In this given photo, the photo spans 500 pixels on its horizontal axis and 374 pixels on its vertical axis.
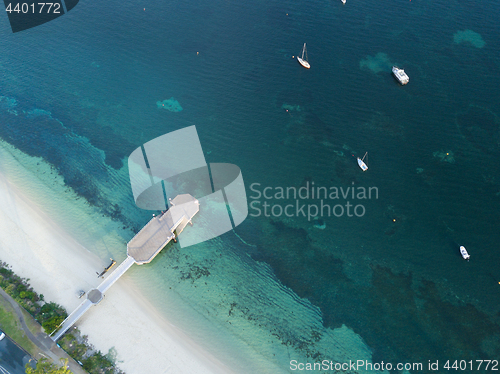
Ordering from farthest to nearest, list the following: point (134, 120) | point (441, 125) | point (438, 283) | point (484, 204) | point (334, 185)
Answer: point (134, 120) → point (441, 125) → point (334, 185) → point (484, 204) → point (438, 283)

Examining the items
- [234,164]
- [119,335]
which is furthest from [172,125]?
[119,335]

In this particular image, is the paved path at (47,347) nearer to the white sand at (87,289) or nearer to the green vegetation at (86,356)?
the green vegetation at (86,356)

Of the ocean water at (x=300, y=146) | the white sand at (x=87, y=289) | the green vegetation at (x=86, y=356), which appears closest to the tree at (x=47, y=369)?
the green vegetation at (x=86, y=356)

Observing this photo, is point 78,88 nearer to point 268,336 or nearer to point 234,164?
point 234,164

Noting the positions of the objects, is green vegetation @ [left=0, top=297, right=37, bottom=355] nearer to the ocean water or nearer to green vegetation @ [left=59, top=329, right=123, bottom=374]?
green vegetation @ [left=59, top=329, right=123, bottom=374]

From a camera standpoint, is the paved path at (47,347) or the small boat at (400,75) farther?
the small boat at (400,75)
